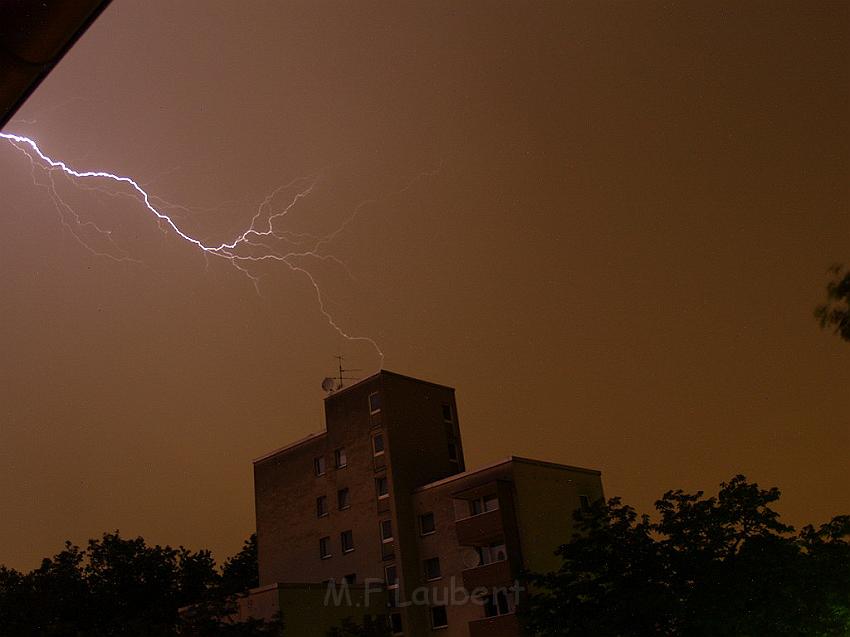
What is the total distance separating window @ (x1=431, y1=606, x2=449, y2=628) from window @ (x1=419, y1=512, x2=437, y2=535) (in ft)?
9.40

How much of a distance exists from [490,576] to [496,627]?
1.74 metres

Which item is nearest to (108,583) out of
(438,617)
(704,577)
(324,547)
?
(324,547)

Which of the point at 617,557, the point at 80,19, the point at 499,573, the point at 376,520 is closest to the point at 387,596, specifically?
→ the point at 376,520

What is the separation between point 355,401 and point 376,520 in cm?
541

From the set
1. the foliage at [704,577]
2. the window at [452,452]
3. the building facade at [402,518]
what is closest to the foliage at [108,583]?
the building facade at [402,518]

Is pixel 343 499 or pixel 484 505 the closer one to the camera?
pixel 484 505

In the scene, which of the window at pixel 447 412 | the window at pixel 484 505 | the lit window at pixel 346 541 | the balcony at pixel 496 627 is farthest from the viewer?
the window at pixel 447 412

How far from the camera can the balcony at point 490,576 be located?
33344 millimetres

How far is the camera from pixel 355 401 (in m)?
41.2

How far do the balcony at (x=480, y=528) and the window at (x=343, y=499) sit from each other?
650cm

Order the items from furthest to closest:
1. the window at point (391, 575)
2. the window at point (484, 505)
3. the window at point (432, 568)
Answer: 1. the window at point (391, 575)
2. the window at point (432, 568)
3. the window at point (484, 505)

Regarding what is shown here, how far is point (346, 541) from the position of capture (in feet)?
130

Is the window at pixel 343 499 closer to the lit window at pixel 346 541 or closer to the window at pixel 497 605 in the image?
the lit window at pixel 346 541

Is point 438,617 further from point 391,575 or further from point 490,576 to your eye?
point 490,576
